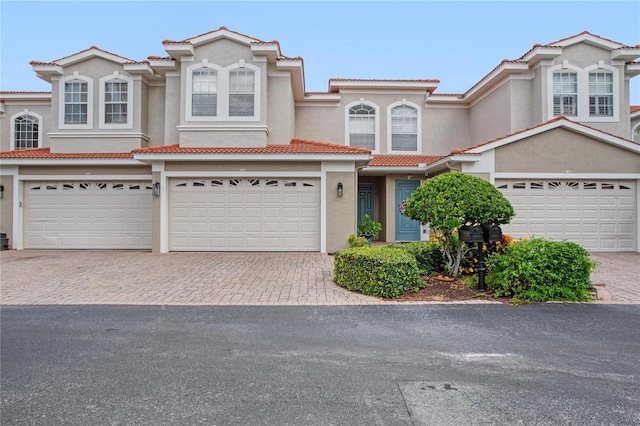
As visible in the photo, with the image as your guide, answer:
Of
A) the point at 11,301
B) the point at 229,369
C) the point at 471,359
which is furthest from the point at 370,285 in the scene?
the point at 11,301

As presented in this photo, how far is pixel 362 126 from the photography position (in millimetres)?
16688

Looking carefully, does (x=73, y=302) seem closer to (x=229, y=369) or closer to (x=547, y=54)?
(x=229, y=369)

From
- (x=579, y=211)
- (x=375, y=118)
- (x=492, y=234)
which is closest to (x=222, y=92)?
(x=375, y=118)

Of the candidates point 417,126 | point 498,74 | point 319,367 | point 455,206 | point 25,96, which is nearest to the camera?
point 319,367

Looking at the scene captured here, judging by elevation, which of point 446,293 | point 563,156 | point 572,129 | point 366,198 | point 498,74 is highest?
point 498,74

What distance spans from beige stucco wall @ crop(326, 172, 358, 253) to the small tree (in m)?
4.36

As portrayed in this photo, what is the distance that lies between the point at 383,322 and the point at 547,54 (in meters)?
13.2

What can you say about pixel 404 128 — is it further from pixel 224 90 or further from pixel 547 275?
pixel 547 275

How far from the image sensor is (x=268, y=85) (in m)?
13.6

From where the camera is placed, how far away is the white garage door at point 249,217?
12.4m

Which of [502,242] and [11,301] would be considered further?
[502,242]

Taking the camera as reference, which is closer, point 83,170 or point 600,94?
point 83,170

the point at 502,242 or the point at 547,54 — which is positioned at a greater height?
the point at 547,54

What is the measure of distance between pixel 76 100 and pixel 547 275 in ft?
52.6
